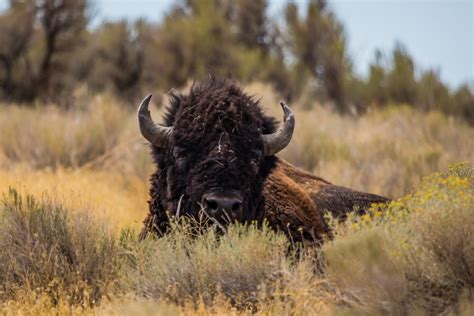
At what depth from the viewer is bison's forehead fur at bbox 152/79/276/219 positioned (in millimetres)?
7555

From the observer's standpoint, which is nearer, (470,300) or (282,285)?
(470,300)

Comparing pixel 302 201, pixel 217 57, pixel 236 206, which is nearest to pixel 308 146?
pixel 302 201

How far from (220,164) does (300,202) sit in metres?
1.72

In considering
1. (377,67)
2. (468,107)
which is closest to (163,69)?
(377,67)

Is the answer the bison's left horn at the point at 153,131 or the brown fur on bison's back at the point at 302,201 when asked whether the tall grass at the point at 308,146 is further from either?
the bison's left horn at the point at 153,131

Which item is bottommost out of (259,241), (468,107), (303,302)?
(303,302)

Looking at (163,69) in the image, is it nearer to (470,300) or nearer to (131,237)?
(131,237)

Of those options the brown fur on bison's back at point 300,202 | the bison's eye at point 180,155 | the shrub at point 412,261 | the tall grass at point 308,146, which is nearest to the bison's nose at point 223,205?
the bison's eye at point 180,155

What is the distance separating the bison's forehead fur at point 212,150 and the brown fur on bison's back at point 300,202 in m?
0.34

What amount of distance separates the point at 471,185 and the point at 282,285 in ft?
5.89

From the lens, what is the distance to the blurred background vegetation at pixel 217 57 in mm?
28641

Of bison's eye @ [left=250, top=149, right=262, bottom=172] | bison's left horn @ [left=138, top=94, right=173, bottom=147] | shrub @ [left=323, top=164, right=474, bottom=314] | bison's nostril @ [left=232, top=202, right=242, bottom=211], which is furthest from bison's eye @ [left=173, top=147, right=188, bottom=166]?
shrub @ [left=323, top=164, right=474, bottom=314]

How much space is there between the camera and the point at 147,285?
664 cm

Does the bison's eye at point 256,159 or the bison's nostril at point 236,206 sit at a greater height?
the bison's eye at point 256,159
